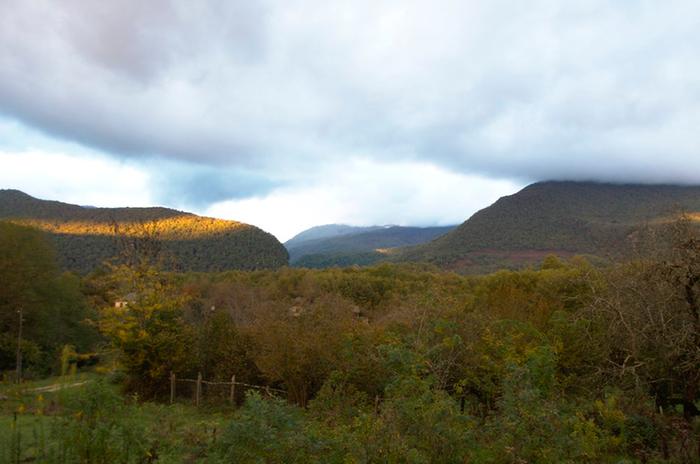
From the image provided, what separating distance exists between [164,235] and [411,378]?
2869 inches

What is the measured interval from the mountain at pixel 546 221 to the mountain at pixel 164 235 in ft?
97.9

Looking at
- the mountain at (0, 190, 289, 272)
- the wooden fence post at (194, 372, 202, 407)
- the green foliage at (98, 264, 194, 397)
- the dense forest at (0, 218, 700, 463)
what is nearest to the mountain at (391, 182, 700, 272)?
the mountain at (0, 190, 289, 272)

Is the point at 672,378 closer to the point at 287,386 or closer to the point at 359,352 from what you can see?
the point at 359,352

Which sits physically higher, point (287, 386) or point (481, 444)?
point (481, 444)

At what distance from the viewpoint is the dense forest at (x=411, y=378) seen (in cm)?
617

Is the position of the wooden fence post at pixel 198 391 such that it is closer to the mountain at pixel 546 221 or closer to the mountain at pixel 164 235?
the mountain at pixel 546 221

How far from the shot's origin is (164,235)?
7556cm

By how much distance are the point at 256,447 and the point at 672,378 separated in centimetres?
1004

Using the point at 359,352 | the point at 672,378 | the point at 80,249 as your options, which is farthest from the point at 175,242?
the point at 672,378

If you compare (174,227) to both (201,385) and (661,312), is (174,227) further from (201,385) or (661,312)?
(661,312)

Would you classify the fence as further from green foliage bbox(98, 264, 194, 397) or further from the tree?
the tree

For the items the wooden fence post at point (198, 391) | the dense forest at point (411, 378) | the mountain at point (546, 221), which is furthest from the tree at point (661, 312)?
the mountain at point (546, 221)

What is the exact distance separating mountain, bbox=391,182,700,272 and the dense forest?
38.6 metres

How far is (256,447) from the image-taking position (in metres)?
5.93
